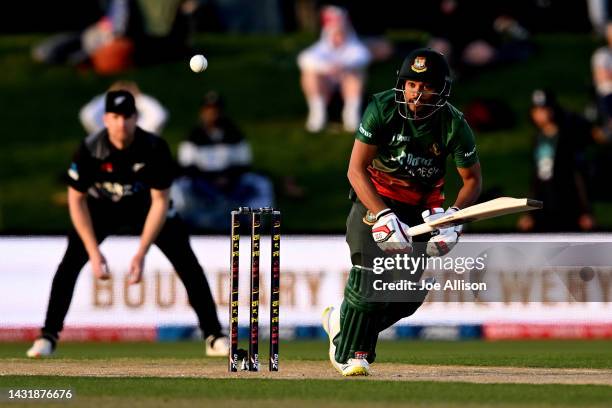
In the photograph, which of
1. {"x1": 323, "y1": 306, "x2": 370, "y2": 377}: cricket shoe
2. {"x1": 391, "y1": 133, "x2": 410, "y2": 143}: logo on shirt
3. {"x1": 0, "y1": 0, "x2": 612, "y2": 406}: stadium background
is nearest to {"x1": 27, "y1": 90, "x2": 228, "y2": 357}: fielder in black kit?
{"x1": 0, "y1": 0, "x2": 612, "y2": 406}: stadium background

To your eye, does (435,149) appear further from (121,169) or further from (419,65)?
(121,169)

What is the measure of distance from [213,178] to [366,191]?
7854 mm

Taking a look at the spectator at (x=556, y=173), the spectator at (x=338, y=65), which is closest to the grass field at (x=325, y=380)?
the spectator at (x=556, y=173)

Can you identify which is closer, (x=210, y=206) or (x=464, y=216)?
(x=464, y=216)

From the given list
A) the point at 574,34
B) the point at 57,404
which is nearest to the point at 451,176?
the point at 574,34

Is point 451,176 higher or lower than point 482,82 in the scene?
lower

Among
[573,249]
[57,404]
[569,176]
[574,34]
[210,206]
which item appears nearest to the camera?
[57,404]

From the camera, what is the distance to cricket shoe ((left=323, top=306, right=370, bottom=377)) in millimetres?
9352

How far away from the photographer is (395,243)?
8875 mm

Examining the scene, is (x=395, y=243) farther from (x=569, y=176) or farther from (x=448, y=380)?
(x=569, y=176)

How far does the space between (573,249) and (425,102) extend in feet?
18.4

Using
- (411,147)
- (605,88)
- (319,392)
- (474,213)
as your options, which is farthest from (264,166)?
(319,392)

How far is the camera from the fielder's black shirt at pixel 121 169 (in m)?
Result: 11.0

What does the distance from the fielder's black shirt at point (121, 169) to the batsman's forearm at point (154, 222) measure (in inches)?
4.6
